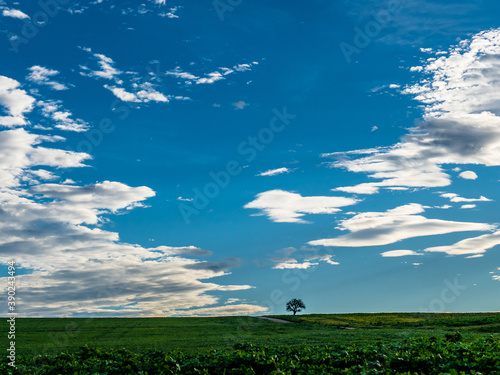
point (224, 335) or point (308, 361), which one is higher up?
point (308, 361)

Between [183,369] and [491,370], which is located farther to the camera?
[183,369]

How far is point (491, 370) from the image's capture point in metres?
13.6

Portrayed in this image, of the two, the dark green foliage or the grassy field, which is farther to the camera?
the grassy field

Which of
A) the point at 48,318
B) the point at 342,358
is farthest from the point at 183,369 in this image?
the point at 48,318

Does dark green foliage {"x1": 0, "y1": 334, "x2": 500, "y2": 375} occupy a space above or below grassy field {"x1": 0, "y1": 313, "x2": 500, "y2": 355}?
above

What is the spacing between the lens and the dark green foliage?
1454 cm

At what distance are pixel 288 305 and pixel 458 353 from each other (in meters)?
98.7

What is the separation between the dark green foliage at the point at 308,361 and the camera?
47.7ft

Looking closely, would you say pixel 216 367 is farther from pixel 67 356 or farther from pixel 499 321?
pixel 499 321

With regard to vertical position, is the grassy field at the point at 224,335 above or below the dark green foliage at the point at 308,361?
below

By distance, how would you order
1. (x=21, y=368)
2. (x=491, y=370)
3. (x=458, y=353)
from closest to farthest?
(x=491, y=370) < (x=458, y=353) < (x=21, y=368)

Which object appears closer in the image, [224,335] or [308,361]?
[308,361]

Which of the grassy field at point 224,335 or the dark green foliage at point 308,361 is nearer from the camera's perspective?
the dark green foliage at point 308,361

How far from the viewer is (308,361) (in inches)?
647
